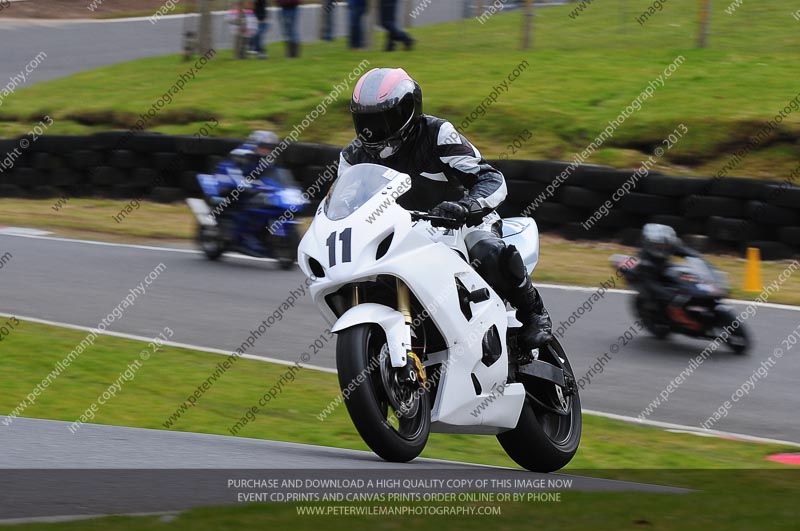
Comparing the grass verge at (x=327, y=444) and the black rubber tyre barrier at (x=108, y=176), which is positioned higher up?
the grass verge at (x=327, y=444)

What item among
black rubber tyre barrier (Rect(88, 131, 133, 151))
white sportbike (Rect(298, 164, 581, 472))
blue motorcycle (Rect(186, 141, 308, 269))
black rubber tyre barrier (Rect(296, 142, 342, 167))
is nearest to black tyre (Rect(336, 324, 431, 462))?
white sportbike (Rect(298, 164, 581, 472))

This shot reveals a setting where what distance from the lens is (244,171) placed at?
14.0 metres

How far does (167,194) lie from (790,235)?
8613 millimetres

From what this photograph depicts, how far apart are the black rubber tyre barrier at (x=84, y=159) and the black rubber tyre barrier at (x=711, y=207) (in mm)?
8664

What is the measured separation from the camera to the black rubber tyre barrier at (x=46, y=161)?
57.6 feet

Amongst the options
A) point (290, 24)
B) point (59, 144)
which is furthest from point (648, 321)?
point (290, 24)

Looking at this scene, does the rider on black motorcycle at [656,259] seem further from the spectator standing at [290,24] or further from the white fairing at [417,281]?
the spectator standing at [290,24]

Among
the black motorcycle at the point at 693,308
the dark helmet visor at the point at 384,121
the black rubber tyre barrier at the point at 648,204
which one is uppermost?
the dark helmet visor at the point at 384,121

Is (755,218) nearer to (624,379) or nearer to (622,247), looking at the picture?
(622,247)

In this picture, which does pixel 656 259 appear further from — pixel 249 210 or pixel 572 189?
pixel 249 210

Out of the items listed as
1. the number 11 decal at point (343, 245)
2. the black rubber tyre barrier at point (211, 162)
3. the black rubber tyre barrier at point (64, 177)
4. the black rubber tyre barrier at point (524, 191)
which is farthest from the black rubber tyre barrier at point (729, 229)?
the black rubber tyre barrier at point (64, 177)

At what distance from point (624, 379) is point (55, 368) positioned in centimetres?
424

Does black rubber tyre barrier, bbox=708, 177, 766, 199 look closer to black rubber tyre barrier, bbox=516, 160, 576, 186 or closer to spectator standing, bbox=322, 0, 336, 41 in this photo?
black rubber tyre barrier, bbox=516, 160, 576, 186

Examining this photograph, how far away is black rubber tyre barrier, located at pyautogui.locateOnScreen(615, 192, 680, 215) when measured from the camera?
13.0m
